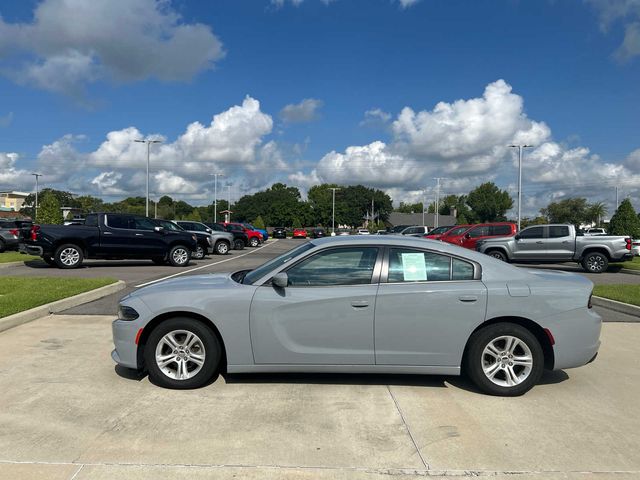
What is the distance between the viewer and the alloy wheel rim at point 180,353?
4.69 metres

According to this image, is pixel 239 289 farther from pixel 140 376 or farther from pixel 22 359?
pixel 22 359

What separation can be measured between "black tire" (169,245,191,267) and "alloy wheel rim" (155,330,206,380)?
1325cm

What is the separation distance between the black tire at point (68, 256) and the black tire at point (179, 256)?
286 centimetres

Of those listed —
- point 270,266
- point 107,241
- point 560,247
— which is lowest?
point 560,247

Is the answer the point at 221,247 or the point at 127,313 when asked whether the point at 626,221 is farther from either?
the point at 127,313

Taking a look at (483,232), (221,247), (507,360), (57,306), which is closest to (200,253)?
(221,247)

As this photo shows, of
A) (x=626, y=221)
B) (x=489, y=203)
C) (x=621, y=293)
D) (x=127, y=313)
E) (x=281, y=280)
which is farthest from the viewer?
(x=489, y=203)

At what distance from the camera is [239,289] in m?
4.71

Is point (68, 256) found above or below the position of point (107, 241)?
below

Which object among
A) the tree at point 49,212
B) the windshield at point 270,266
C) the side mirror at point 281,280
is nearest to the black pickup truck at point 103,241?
the windshield at point 270,266

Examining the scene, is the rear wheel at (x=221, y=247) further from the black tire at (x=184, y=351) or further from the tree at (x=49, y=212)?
the black tire at (x=184, y=351)

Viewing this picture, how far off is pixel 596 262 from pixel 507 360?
1552cm

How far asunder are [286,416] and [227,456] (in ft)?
2.53

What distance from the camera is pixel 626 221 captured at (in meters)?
29.6
